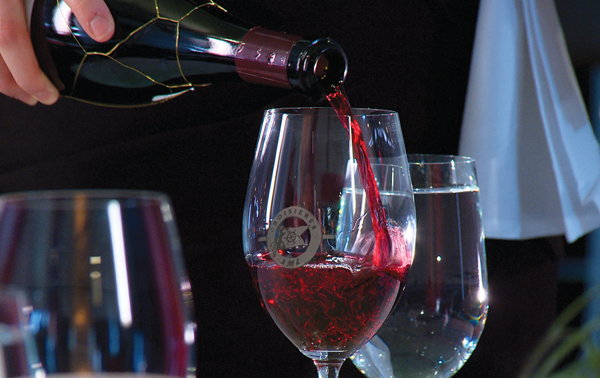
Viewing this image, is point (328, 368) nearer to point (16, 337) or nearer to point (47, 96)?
point (16, 337)

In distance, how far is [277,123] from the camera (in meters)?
0.44

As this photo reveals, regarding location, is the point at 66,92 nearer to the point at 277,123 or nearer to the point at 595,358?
the point at 277,123

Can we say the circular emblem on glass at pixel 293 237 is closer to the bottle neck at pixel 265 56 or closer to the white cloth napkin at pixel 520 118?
the bottle neck at pixel 265 56

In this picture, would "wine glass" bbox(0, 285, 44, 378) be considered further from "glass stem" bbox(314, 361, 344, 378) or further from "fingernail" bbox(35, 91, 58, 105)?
"fingernail" bbox(35, 91, 58, 105)

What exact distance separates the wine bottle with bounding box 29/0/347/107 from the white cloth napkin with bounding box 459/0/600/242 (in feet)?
1.40

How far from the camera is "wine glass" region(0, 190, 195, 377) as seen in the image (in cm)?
22

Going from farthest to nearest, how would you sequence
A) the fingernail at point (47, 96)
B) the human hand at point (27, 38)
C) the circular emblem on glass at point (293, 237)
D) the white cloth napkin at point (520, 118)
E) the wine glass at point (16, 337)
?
the white cloth napkin at point (520, 118) < the fingernail at point (47, 96) < the human hand at point (27, 38) < the circular emblem on glass at point (293, 237) < the wine glass at point (16, 337)

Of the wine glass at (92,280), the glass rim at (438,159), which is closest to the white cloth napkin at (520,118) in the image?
the glass rim at (438,159)

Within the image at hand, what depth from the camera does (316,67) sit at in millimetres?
482

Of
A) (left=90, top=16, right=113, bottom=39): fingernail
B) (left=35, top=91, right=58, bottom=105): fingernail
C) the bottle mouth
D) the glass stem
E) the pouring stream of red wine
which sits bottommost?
the glass stem

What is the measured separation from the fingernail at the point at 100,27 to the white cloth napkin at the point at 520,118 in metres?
0.52

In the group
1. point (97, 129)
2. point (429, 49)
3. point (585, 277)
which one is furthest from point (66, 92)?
point (585, 277)

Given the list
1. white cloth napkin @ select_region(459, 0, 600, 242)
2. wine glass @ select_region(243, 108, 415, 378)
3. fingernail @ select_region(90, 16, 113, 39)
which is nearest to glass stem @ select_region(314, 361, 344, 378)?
wine glass @ select_region(243, 108, 415, 378)

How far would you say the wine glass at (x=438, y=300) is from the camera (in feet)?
1.52
